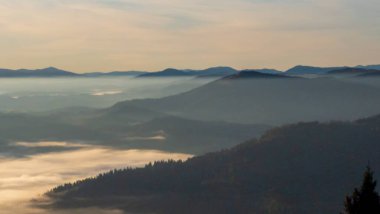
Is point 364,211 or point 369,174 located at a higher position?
point 369,174
